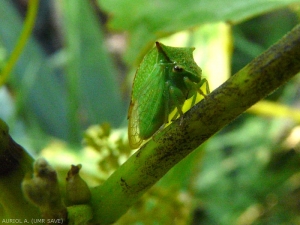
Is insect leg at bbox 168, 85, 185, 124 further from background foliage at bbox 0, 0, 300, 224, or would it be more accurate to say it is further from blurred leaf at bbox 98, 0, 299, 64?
background foliage at bbox 0, 0, 300, 224

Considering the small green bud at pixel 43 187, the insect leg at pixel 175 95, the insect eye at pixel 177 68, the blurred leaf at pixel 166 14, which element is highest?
the blurred leaf at pixel 166 14

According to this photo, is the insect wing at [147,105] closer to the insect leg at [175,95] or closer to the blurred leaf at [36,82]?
the insect leg at [175,95]

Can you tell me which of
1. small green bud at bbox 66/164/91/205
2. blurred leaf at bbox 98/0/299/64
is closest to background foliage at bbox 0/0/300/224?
blurred leaf at bbox 98/0/299/64

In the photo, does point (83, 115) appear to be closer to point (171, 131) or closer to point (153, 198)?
point (153, 198)

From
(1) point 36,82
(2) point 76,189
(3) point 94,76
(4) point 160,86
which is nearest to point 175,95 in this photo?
(4) point 160,86

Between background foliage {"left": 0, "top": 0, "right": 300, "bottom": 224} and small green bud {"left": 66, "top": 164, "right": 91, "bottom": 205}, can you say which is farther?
background foliage {"left": 0, "top": 0, "right": 300, "bottom": 224}

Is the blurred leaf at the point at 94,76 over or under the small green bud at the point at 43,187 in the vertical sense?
over

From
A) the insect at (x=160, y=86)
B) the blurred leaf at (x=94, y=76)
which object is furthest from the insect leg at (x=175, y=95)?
the blurred leaf at (x=94, y=76)
